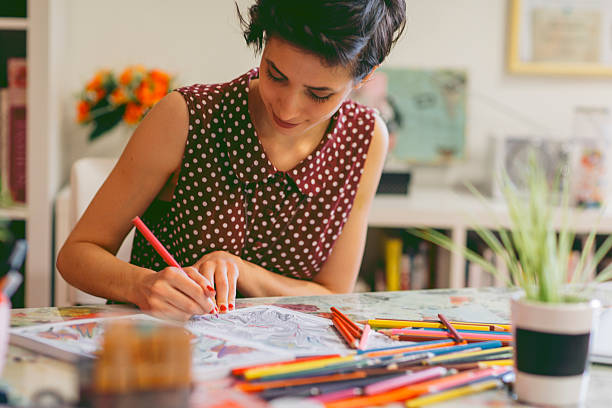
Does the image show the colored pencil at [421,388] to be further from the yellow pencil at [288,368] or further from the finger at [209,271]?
the finger at [209,271]

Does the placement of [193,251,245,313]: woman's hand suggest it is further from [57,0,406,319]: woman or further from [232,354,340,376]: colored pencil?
[232,354,340,376]: colored pencil

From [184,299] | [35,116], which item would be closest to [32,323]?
[184,299]

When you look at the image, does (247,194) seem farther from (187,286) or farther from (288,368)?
(288,368)

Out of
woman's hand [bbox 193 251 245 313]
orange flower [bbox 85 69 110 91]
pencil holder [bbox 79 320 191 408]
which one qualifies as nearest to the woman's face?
woman's hand [bbox 193 251 245 313]

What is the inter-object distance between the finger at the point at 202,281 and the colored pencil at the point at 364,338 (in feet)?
0.64

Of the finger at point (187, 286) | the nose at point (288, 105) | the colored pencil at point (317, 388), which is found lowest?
the colored pencil at point (317, 388)

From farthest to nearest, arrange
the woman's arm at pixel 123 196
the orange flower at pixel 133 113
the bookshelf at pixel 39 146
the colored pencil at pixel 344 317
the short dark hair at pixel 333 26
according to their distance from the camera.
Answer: the orange flower at pixel 133 113 → the bookshelf at pixel 39 146 → the woman's arm at pixel 123 196 → the short dark hair at pixel 333 26 → the colored pencil at pixel 344 317

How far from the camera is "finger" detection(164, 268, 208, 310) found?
33.9 inches

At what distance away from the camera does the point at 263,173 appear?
1.23m

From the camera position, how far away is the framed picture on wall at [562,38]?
2.44 meters

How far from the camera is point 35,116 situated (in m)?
1.96

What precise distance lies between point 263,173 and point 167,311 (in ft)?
1.35

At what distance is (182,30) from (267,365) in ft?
5.99

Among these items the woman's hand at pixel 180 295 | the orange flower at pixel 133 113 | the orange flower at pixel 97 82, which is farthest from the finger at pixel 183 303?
the orange flower at pixel 97 82
